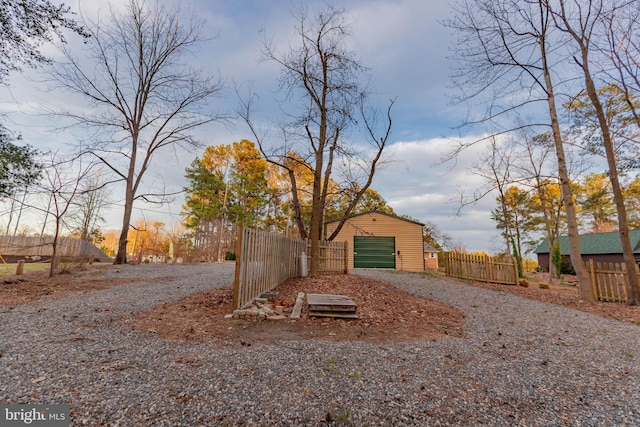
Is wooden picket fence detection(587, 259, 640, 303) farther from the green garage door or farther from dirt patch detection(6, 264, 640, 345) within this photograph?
the green garage door

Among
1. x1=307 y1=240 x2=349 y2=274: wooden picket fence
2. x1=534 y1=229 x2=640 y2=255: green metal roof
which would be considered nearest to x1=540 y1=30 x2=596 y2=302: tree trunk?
x1=307 y1=240 x2=349 y2=274: wooden picket fence

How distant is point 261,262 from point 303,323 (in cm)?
169

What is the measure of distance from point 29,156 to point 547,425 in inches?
448

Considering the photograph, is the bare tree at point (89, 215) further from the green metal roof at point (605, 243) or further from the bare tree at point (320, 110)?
the green metal roof at point (605, 243)

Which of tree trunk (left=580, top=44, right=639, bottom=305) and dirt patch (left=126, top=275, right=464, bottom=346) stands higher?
tree trunk (left=580, top=44, right=639, bottom=305)

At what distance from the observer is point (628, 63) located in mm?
8062

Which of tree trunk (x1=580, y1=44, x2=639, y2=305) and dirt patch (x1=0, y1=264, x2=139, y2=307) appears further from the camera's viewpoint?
tree trunk (x1=580, y1=44, x2=639, y2=305)

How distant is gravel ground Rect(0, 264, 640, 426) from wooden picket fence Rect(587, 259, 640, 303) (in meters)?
5.45

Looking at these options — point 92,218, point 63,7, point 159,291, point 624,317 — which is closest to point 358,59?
point 63,7

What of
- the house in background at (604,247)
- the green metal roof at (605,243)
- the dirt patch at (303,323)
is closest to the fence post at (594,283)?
the dirt patch at (303,323)

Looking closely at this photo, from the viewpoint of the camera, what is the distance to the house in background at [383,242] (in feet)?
56.2

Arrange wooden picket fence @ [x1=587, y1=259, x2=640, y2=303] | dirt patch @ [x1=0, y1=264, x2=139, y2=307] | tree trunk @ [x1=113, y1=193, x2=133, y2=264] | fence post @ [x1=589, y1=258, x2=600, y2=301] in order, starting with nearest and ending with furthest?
1. dirt patch @ [x1=0, y1=264, x2=139, y2=307]
2. wooden picket fence @ [x1=587, y1=259, x2=640, y2=303]
3. fence post @ [x1=589, y1=258, x2=600, y2=301]
4. tree trunk @ [x1=113, y1=193, x2=133, y2=264]

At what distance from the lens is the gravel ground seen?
73.7 inches

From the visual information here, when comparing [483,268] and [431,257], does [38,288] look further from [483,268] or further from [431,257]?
[431,257]
